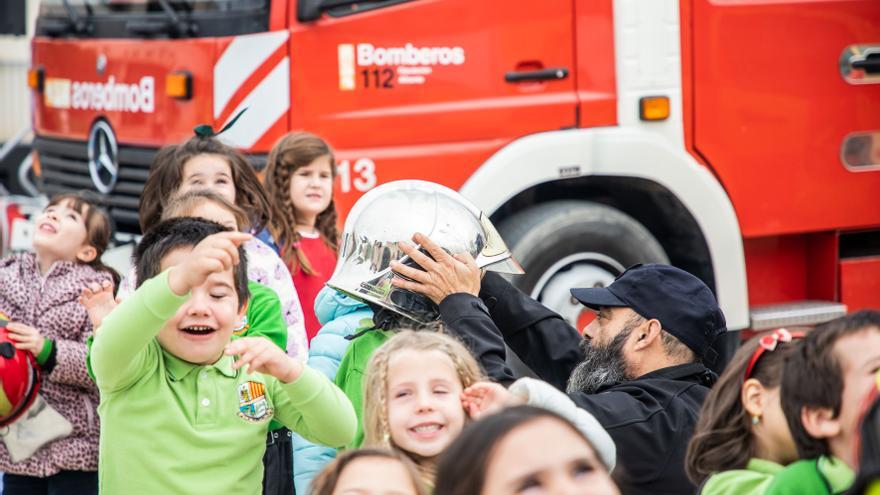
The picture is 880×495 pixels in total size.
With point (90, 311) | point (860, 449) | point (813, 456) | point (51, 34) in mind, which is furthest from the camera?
point (51, 34)

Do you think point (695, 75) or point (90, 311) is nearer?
point (90, 311)

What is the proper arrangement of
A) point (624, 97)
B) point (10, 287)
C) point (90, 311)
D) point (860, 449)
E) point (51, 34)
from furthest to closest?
point (51, 34)
point (624, 97)
point (10, 287)
point (90, 311)
point (860, 449)

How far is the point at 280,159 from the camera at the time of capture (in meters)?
5.29

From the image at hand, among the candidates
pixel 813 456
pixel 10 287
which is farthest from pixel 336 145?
pixel 813 456

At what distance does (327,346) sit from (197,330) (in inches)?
25.8

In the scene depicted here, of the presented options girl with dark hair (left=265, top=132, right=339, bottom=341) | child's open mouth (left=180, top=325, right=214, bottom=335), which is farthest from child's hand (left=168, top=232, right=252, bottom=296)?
girl with dark hair (left=265, top=132, right=339, bottom=341)

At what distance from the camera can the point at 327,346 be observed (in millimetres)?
3969

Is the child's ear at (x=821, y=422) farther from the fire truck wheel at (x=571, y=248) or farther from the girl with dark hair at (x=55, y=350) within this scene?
the fire truck wheel at (x=571, y=248)

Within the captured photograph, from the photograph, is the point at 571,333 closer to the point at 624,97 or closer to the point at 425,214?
the point at 425,214

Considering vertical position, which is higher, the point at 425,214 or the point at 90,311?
the point at 425,214

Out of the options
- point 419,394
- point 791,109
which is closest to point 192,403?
point 419,394

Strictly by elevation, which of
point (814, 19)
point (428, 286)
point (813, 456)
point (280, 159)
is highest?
point (814, 19)

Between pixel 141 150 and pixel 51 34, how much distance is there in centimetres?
122

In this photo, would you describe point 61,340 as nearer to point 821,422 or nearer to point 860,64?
point 821,422
